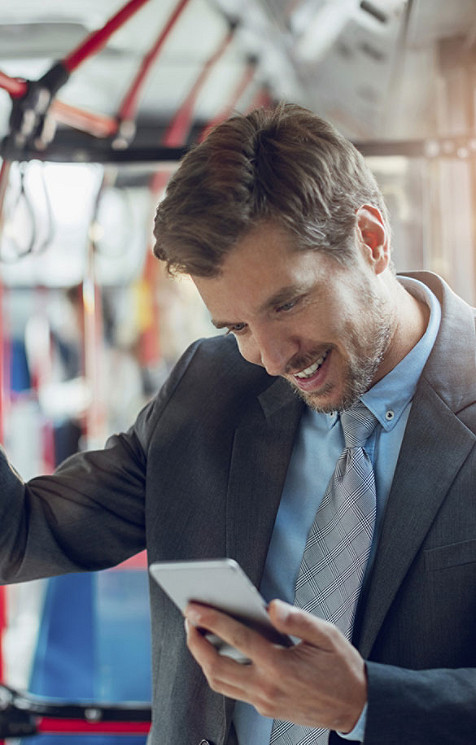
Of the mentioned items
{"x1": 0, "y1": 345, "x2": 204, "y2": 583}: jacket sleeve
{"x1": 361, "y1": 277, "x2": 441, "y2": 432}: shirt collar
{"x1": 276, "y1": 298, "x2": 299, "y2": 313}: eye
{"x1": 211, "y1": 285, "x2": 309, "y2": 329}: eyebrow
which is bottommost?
{"x1": 0, "y1": 345, "x2": 204, "y2": 583}: jacket sleeve

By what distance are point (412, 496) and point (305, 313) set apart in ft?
1.18

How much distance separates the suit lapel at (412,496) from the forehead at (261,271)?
32 centimetres

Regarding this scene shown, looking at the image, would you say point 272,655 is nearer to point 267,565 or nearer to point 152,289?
point 267,565

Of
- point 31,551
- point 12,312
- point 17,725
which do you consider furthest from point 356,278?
point 12,312

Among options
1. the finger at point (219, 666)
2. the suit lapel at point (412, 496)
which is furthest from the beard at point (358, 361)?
the finger at point (219, 666)

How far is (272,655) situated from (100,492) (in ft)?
2.33

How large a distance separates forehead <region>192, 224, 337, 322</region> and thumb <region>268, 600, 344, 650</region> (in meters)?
0.53

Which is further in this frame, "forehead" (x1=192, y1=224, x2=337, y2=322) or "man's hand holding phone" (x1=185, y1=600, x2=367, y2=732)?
"forehead" (x1=192, y1=224, x2=337, y2=322)

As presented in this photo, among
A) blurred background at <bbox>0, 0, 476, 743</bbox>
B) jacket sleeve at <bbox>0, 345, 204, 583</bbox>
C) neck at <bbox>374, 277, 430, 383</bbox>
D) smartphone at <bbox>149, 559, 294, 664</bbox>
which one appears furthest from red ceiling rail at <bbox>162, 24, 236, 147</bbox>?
smartphone at <bbox>149, 559, 294, 664</bbox>

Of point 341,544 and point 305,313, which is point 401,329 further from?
point 341,544

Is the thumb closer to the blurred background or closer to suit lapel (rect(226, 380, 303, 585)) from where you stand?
suit lapel (rect(226, 380, 303, 585))

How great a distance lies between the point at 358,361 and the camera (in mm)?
1629

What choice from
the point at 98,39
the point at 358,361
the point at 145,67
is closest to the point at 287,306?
the point at 358,361

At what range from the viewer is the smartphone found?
1163 mm
